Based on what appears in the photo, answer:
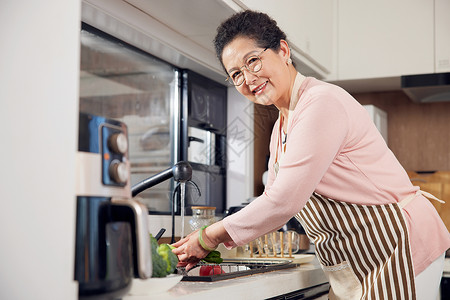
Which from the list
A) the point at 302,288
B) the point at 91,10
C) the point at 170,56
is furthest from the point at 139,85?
the point at 302,288

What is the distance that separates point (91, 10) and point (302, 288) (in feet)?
3.28

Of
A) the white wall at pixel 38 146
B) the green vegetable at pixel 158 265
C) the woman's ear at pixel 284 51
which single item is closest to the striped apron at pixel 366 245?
the woman's ear at pixel 284 51

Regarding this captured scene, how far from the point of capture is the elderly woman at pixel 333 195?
1322 mm

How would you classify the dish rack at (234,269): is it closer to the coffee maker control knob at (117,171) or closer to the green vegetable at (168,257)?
the green vegetable at (168,257)

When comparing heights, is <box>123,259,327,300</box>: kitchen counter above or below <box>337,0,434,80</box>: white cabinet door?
below

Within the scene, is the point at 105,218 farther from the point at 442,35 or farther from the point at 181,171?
the point at 442,35

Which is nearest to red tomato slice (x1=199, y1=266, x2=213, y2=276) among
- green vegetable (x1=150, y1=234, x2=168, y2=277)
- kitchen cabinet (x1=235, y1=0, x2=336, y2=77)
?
green vegetable (x1=150, y1=234, x2=168, y2=277)

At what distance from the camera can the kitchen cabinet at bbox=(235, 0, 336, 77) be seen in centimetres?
213

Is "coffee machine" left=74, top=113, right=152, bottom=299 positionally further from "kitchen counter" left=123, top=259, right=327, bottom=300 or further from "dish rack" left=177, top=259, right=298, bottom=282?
"dish rack" left=177, top=259, right=298, bottom=282

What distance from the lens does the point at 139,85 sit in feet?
7.43

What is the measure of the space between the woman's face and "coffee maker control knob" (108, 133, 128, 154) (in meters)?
0.68

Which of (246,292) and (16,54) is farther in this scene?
(246,292)

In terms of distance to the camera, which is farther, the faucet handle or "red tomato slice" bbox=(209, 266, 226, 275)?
the faucet handle

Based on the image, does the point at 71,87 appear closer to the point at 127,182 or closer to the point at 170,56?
the point at 127,182
